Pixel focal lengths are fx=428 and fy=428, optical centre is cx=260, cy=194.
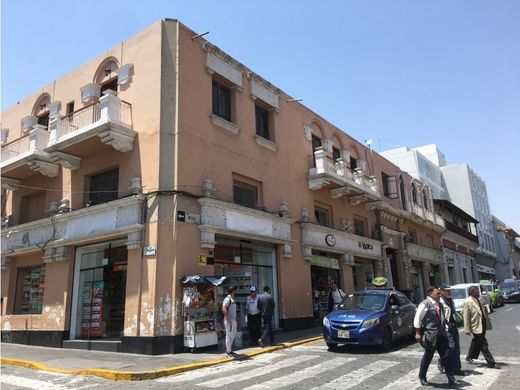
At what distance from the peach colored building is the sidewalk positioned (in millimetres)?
713

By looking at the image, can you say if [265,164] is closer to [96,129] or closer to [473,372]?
[96,129]

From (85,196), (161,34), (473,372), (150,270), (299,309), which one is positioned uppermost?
(161,34)

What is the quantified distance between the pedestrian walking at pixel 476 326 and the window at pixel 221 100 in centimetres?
1093

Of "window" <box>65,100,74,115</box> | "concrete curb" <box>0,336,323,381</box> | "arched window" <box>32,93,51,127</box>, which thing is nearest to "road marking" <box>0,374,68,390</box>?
"concrete curb" <box>0,336,323,381</box>

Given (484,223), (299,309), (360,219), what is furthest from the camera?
(484,223)

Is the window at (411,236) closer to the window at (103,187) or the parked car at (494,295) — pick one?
the parked car at (494,295)

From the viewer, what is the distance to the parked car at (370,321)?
11445 millimetres

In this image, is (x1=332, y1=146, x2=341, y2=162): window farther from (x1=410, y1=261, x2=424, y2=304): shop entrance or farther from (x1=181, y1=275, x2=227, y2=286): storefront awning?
(x1=181, y1=275, x2=227, y2=286): storefront awning

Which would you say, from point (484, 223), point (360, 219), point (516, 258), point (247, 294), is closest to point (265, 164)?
point (247, 294)

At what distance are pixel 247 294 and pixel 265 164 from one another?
5403 mm

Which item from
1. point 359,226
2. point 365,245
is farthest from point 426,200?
point 365,245

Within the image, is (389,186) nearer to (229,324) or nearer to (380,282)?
(380,282)

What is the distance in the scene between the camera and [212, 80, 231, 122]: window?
54.4 feet

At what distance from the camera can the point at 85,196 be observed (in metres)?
16.2
